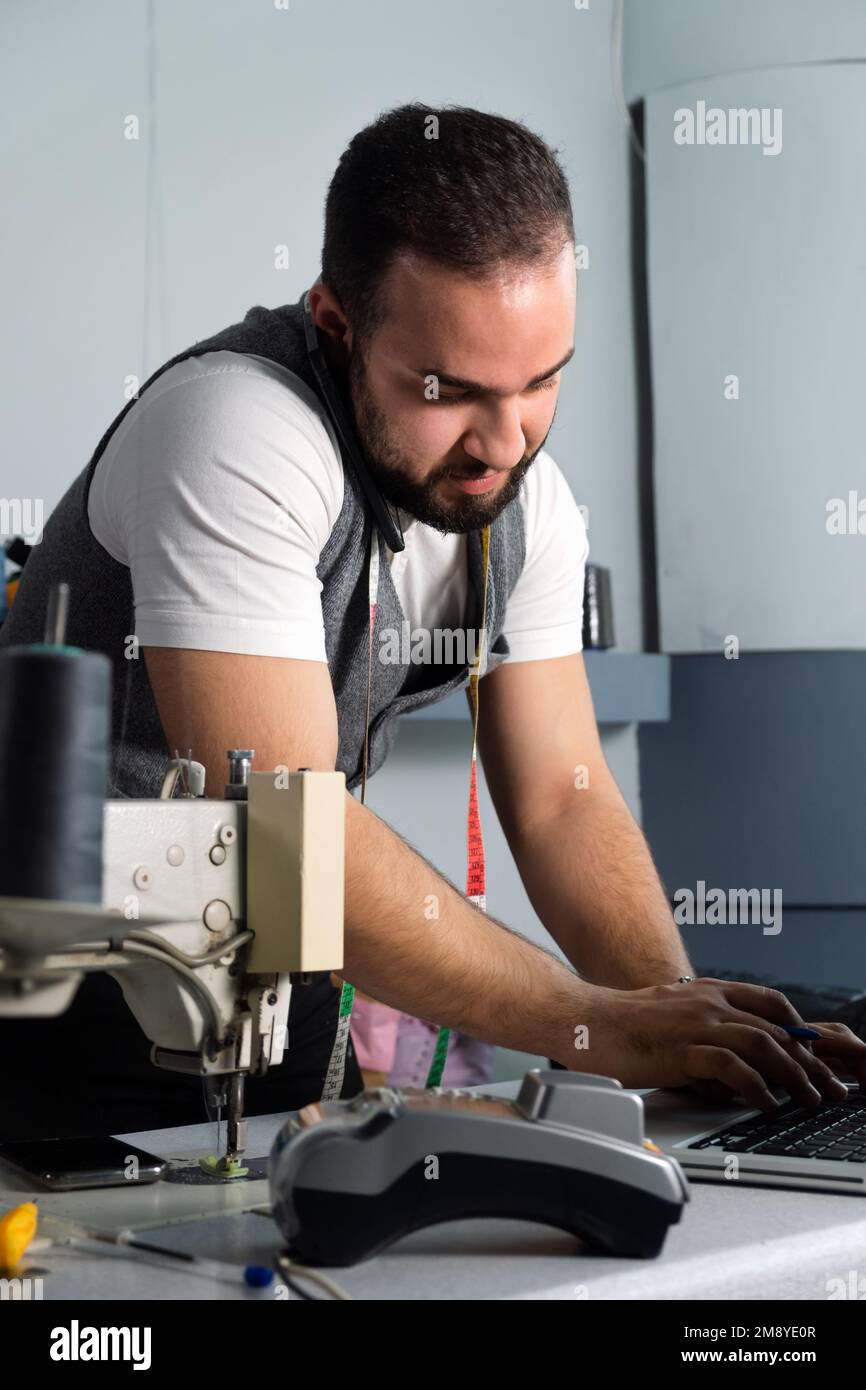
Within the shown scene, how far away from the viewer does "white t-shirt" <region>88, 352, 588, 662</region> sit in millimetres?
1092

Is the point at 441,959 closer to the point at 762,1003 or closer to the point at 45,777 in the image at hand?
the point at 762,1003

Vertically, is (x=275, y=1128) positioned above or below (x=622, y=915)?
below

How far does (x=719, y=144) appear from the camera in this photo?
319cm

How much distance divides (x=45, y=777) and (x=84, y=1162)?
1.20 ft

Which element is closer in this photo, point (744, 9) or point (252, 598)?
point (252, 598)

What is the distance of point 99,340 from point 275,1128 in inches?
64.4

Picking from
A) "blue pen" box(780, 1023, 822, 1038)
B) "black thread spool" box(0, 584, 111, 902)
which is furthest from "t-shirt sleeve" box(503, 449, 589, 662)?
"black thread spool" box(0, 584, 111, 902)

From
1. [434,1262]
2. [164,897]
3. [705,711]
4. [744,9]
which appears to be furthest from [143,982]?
[705,711]

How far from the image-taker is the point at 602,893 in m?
1.43

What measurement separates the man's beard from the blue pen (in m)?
0.51

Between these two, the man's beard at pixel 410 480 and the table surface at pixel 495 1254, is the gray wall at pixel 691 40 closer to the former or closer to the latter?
the man's beard at pixel 410 480

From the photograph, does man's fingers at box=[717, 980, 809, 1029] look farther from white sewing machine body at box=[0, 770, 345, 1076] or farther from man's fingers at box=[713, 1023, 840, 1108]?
white sewing machine body at box=[0, 770, 345, 1076]

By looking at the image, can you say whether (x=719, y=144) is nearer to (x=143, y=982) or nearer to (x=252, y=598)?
(x=252, y=598)

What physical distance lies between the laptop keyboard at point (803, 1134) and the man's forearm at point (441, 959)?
0.50 ft
